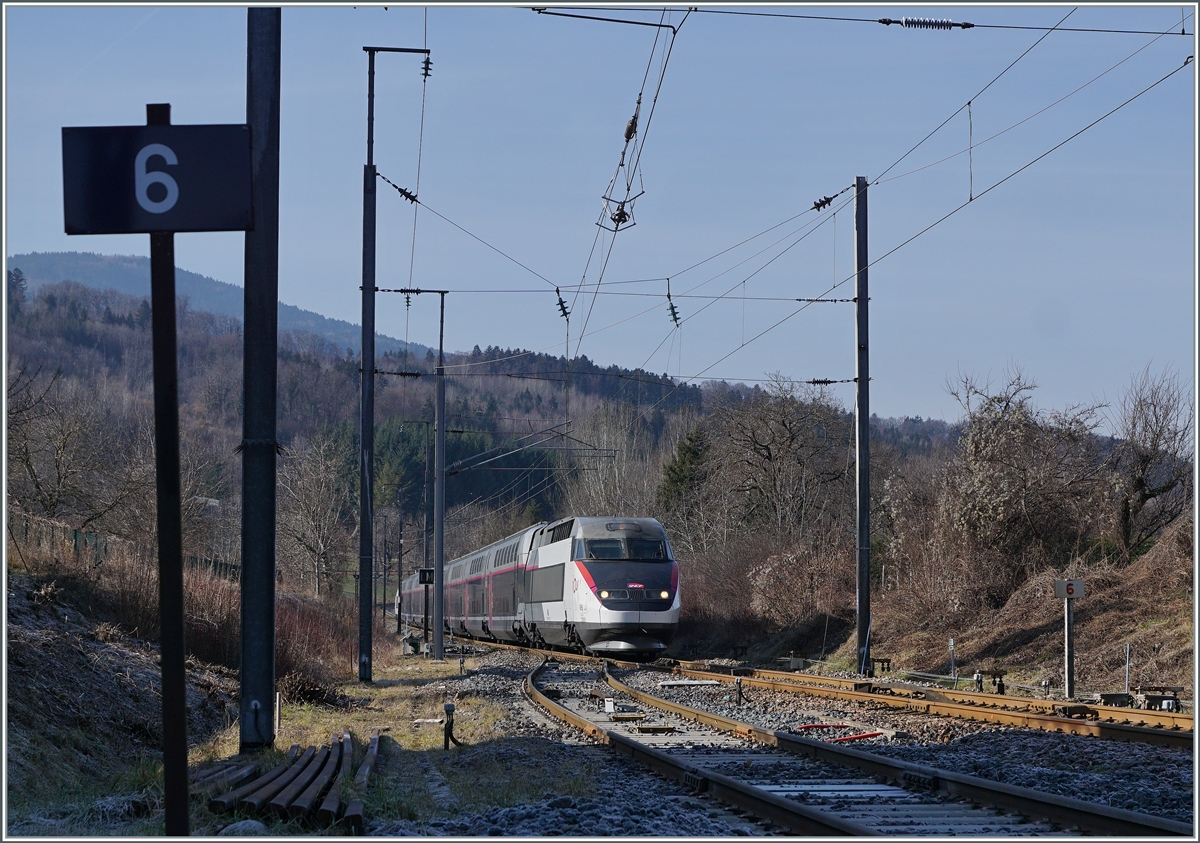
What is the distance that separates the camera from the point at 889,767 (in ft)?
31.2

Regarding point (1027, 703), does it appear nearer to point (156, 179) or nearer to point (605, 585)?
point (156, 179)

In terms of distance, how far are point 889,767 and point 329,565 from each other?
5464cm

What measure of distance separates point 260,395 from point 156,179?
4337mm

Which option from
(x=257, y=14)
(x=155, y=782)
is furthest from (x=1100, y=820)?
(x=257, y=14)

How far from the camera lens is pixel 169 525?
5.48m

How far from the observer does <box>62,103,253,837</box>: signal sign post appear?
17.7 feet

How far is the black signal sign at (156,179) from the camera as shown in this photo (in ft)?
17.8

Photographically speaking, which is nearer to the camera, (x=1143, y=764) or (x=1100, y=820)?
(x=1100, y=820)

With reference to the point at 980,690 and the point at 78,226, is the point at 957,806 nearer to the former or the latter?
the point at 78,226

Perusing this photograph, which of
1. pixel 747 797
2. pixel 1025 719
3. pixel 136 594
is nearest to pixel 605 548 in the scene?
pixel 136 594

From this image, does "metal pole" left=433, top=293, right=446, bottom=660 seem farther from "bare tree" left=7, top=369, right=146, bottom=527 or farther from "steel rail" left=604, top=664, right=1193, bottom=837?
"steel rail" left=604, top=664, right=1193, bottom=837

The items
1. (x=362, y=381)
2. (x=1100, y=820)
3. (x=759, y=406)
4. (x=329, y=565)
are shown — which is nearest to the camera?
(x=1100, y=820)

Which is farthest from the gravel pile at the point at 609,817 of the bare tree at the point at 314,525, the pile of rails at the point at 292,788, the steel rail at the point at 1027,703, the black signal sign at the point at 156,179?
the bare tree at the point at 314,525

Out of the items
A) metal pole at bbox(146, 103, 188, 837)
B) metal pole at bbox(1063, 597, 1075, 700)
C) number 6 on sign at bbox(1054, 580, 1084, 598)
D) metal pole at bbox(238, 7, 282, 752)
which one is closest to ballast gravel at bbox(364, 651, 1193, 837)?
metal pole at bbox(146, 103, 188, 837)
